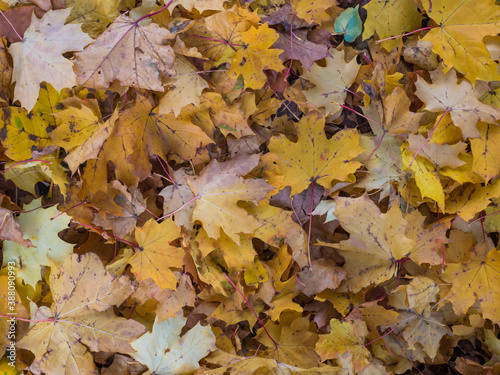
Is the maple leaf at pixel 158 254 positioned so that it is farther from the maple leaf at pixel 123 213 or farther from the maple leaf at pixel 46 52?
the maple leaf at pixel 46 52

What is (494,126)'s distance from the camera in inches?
40.7

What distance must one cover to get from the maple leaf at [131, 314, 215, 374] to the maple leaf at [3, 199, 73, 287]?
1.16 feet

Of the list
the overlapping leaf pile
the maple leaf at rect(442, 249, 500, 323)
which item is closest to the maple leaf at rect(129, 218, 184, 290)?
the overlapping leaf pile

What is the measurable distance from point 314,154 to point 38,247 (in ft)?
2.83

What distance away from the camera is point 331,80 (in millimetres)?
1100

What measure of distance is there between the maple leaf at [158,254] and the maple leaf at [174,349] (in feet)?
0.55

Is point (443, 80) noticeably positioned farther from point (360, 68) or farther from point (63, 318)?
point (63, 318)

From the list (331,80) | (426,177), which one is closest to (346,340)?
(426,177)

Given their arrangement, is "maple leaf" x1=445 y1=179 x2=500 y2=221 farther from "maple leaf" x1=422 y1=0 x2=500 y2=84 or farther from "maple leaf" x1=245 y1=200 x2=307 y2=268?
"maple leaf" x1=245 y1=200 x2=307 y2=268

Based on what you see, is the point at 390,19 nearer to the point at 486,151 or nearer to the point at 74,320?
the point at 486,151

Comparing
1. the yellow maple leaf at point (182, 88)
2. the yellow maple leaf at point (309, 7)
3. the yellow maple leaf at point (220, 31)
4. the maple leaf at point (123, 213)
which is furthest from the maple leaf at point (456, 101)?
the maple leaf at point (123, 213)

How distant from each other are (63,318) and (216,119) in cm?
73

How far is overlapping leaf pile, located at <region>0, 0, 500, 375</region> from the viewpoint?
3.14 feet

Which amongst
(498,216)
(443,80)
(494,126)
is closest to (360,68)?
(443,80)
